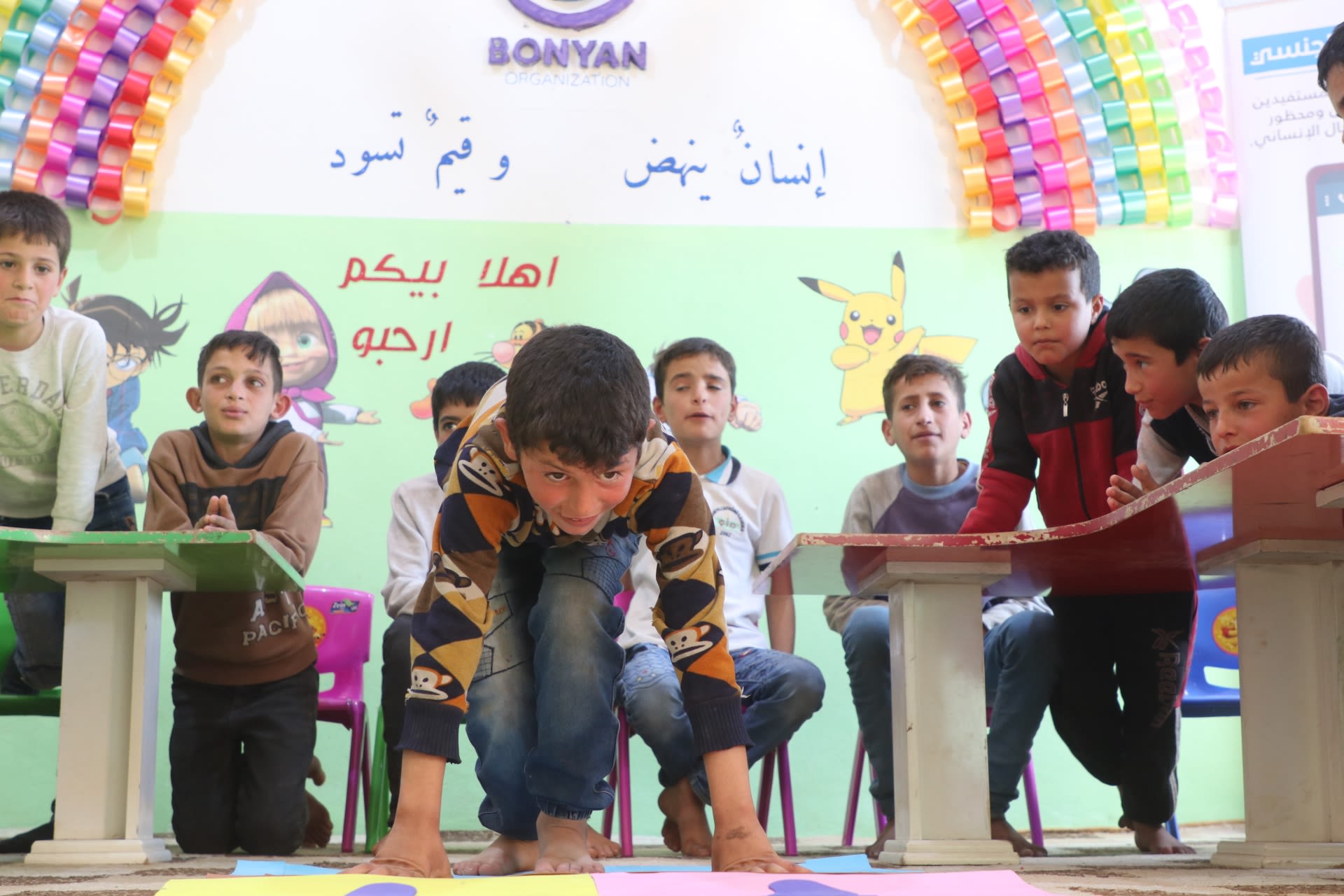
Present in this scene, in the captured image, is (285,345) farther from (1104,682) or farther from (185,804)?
(1104,682)

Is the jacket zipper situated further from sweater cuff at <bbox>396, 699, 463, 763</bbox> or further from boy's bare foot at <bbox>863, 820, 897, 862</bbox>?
sweater cuff at <bbox>396, 699, 463, 763</bbox>

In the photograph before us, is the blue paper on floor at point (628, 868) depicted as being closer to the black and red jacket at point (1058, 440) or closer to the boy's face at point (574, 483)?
the boy's face at point (574, 483)

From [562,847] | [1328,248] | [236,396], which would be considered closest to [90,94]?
[236,396]

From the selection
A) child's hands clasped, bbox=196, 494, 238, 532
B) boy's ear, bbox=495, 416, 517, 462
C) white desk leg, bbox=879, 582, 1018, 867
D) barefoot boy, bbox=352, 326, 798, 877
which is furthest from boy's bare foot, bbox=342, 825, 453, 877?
child's hands clasped, bbox=196, 494, 238, 532

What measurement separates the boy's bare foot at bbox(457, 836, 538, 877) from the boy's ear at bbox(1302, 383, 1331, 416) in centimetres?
114

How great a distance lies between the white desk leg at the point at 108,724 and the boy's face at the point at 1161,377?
1.56 m

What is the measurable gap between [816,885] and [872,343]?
2616mm

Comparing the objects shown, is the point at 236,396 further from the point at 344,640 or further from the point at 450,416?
the point at 344,640

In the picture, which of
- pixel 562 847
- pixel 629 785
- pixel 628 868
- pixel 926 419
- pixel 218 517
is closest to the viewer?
pixel 562 847

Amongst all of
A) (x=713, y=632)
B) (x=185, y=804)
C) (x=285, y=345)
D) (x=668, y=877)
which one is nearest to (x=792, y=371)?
(x=285, y=345)

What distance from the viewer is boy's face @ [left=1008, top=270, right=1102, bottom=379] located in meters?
2.19

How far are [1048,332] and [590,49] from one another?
2024 mm

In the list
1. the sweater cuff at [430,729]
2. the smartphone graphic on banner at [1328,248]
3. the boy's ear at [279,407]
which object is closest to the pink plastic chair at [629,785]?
the boy's ear at [279,407]

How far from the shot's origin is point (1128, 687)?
226 centimetres
